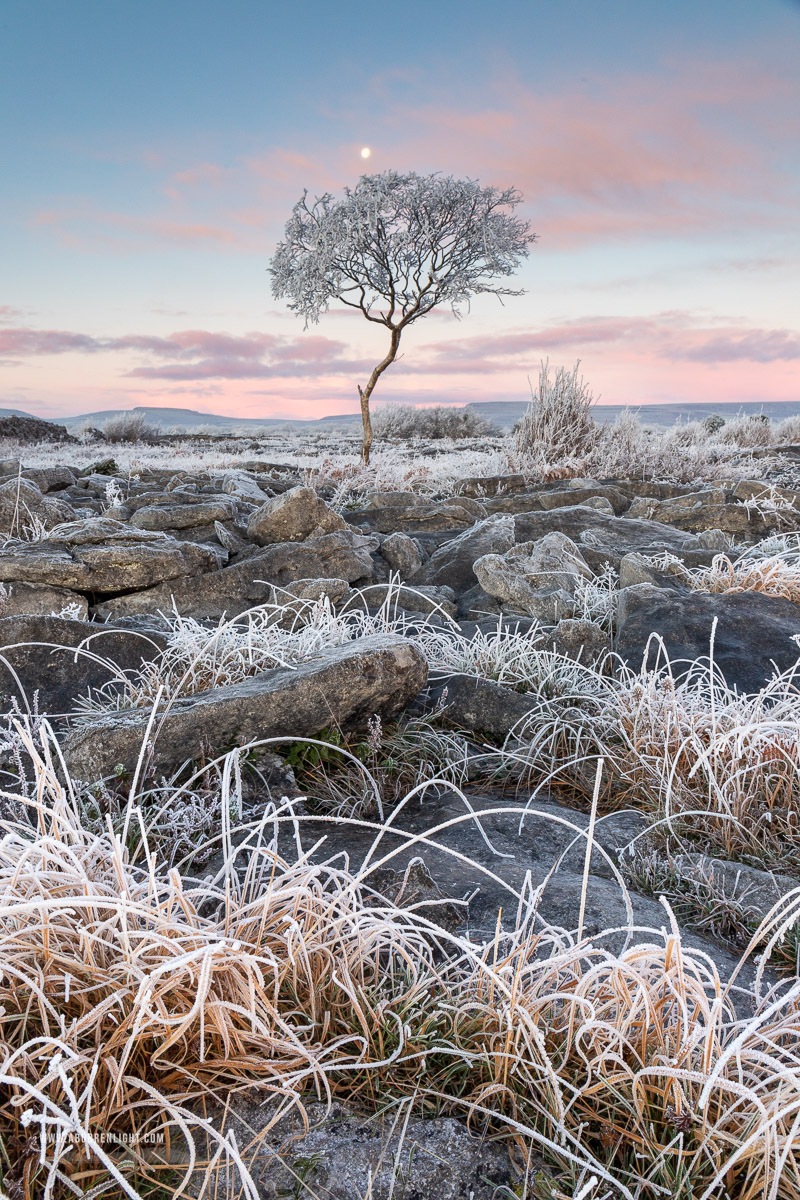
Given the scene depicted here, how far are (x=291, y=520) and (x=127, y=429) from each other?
2242 cm

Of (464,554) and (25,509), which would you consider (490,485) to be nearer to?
(464,554)

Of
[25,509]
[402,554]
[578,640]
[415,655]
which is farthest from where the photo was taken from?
[25,509]

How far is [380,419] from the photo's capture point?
30000 millimetres

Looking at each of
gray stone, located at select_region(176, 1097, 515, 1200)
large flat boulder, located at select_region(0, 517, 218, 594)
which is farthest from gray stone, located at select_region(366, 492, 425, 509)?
gray stone, located at select_region(176, 1097, 515, 1200)

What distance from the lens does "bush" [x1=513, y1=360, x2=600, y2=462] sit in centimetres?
1049

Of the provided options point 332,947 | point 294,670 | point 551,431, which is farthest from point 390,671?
point 551,431

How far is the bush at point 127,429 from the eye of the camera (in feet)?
82.9

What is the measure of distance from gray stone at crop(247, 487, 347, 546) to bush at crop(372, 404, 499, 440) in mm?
22390

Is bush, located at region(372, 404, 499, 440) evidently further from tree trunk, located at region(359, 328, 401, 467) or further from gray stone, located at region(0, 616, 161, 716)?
gray stone, located at region(0, 616, 161, 716)

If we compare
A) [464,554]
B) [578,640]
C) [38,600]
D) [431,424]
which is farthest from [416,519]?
[431,424]

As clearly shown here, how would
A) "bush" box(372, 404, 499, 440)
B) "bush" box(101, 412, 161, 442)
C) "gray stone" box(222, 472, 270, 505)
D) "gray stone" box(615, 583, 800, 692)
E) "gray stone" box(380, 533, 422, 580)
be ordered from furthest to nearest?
"bush" box(372, 404, 499, 440) → "bush" box(101, 412, 161, 442) → "gray stone" box(222, 472, 270, 505) → "gray stone" box(380, 533, 422, 580) → "gray stone" box(615, 583, 800, 692)

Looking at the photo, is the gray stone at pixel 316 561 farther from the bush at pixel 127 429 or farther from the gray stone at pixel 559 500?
the bush at pixel 127 429

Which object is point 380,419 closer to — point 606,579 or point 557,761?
point 606,579

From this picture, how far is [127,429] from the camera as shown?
25422 millimetres
